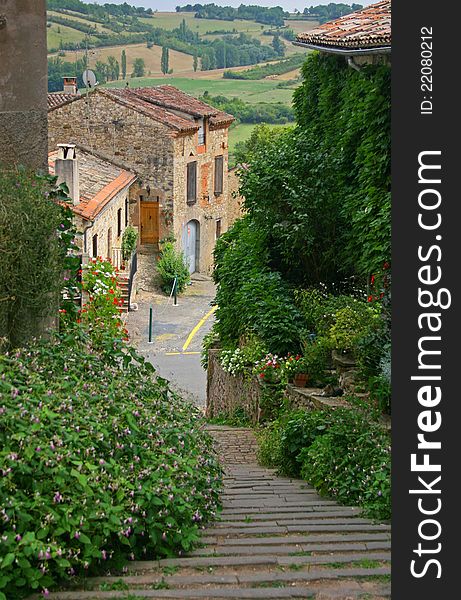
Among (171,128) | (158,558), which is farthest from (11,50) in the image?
(171,128)

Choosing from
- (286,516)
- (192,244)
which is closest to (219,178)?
(192,244)

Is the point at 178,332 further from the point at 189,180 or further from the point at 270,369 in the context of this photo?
the point at 270,369

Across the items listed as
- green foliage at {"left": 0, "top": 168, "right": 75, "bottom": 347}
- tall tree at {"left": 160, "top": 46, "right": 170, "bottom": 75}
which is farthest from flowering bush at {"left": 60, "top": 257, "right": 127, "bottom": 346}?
tall tree at {"left": 160, "top": 46, "right": 170, "bottom": 75}

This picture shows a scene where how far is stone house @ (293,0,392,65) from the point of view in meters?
12.3

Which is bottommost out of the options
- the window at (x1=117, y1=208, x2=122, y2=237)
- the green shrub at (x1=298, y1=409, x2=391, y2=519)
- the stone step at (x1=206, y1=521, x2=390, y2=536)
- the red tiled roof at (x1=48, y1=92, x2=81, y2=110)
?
the window at (x1=117, y1=208, x2=122, y2=237)

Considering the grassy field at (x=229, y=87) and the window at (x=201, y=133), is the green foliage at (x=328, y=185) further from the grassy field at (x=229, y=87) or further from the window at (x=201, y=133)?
the grassy field at (x=229, y=87)

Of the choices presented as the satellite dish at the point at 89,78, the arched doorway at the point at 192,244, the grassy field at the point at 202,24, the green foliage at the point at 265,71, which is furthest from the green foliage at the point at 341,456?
the grassy field at the point at 202,24

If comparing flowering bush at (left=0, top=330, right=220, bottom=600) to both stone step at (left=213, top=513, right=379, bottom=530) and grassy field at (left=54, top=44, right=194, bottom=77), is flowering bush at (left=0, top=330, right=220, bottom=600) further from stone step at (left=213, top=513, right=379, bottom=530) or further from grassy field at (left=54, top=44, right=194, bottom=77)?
grassy field at (left=54, top=44, right=194, bottom=77)

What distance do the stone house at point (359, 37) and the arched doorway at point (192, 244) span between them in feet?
68.0

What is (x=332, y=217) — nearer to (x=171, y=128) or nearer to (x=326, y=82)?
(x=326, y=82)

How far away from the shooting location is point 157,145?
111 feet

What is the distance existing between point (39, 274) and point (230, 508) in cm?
226

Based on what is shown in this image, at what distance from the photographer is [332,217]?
49.1 feet

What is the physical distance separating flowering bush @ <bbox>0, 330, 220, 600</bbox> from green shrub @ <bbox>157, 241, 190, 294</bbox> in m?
27.0
